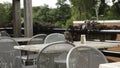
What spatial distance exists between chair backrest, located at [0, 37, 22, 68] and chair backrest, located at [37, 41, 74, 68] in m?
1.05

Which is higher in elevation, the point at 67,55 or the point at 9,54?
the point at 67,55

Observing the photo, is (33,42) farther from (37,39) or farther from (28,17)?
(28,17)

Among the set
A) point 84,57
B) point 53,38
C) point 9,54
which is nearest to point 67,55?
point 84,57

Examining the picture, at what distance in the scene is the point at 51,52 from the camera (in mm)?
3064

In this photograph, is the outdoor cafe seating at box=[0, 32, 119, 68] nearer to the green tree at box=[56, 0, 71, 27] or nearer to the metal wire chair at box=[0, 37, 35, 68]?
the metal wire chair at box=[0, 37, 35, 68]

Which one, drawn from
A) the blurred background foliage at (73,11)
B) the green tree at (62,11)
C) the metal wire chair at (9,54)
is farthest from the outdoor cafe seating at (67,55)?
the green tree at (62,11)

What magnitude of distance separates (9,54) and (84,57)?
167 cm

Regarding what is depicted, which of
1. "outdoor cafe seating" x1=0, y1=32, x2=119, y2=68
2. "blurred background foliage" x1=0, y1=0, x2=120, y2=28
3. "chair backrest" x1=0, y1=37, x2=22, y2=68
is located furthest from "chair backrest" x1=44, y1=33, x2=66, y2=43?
"blurred background foliage" x1=0, y1=0, x2=120, y2=28

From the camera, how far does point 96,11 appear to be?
18.2m

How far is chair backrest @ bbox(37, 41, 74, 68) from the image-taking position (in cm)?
301

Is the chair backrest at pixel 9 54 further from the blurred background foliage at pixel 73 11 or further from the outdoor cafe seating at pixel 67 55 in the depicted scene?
the blurred background foliage at pixel 73 11

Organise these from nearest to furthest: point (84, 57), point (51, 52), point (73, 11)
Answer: point (84, 57) < point (51, 52) < point (73, 11)

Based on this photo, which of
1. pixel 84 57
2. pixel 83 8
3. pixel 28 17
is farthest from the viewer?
pixel 83 8

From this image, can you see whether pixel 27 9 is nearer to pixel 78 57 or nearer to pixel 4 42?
pixel 4 42
